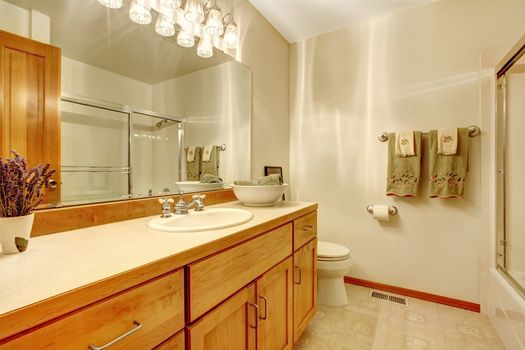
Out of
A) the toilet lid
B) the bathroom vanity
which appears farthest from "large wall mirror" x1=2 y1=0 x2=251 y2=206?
the toilet lid

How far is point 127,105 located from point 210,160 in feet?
1.88

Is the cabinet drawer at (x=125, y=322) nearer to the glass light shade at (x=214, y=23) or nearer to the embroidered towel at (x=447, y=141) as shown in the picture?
the glass light shade at (x=214, y=23)

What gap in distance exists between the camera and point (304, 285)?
4.66 ft

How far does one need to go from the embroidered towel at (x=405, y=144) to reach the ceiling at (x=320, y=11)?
1046 millimetres

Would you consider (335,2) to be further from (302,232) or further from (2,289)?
(2,289)

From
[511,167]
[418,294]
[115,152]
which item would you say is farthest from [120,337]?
[511,167]

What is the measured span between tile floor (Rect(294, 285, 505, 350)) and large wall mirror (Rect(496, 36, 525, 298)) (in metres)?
0.45

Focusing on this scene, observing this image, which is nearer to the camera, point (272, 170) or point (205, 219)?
point (205, 219)

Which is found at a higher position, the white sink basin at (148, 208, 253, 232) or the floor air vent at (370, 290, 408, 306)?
the white sink basin at (148, 208, 253, 232)

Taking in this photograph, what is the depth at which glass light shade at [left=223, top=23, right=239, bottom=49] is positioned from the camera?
1.66 m

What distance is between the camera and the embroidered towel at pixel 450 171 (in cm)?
178

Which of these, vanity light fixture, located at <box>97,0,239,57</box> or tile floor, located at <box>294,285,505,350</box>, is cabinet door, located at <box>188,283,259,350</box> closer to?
tile floor, located at <box>294,285,505,350</box>

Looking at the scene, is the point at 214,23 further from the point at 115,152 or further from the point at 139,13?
the point at 115,152

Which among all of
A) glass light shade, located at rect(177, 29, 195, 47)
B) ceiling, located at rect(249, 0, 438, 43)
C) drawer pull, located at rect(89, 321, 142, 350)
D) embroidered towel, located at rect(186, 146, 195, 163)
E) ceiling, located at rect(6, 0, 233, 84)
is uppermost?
ceiling, located at rect(249, 0, 438, 43)
